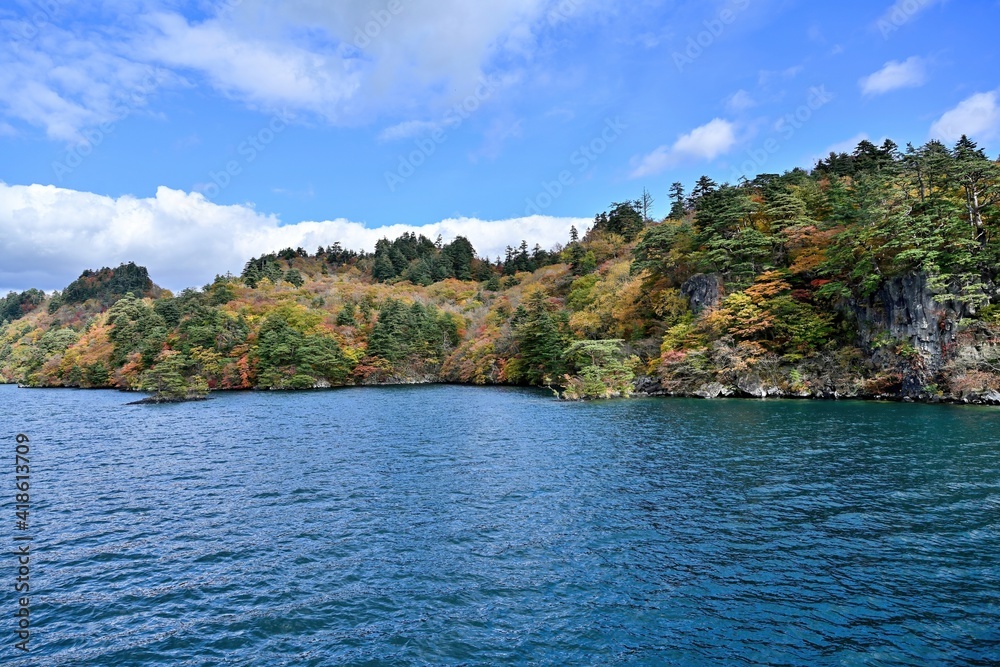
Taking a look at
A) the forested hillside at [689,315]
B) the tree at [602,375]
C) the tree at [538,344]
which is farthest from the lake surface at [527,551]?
the tree at [538,344]

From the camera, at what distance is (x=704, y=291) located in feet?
174

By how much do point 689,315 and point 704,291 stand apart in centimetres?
300

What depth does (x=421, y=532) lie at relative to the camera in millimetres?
15555

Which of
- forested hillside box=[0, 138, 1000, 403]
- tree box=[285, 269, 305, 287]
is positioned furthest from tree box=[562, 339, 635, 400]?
tree box=[285, 269, 305, 287]

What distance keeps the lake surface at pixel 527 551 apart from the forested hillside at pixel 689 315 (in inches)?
608

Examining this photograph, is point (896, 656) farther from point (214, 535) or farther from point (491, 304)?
point (491, 304)

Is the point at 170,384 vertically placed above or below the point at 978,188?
below

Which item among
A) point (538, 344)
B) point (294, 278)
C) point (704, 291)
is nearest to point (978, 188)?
point (704, 291)

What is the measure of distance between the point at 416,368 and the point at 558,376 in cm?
3160

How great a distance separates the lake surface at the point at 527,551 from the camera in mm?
9695

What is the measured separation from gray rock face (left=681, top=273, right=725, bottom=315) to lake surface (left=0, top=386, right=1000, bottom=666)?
82.8 feet

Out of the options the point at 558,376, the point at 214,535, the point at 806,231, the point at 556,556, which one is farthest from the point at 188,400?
the point at 806,231

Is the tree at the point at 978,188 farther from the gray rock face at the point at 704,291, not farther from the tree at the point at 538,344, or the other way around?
the tree at the point at 538,344

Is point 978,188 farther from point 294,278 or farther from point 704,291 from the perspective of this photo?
point 294,278
